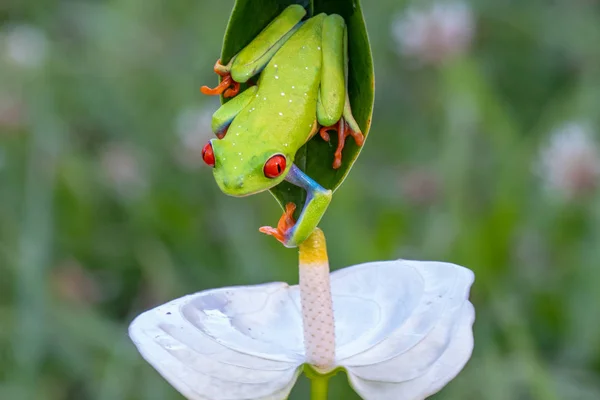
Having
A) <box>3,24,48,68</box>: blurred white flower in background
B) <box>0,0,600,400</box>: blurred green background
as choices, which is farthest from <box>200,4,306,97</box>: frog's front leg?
<box>3,24,48,68</box>: blurred white flower in background

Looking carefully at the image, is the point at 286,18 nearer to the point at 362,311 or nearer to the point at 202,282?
the point at 362,311

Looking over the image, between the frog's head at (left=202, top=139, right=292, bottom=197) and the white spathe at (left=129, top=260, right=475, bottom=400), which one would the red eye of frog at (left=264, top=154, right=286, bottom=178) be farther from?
the white spathe at (left=129, top=260, right=475, bottom=400)

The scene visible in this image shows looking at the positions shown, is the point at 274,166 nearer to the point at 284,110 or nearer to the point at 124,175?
the point at 284,110

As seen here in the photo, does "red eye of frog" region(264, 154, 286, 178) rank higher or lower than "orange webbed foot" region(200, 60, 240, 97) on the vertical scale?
lower

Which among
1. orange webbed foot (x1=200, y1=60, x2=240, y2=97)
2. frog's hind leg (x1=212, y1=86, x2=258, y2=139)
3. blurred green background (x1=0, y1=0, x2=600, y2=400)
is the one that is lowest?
blurred green background (x1=0, y1=0, x2=600, y2=400)

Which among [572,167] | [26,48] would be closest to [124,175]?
[26,48]

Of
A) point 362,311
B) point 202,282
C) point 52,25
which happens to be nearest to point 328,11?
point 362,311
